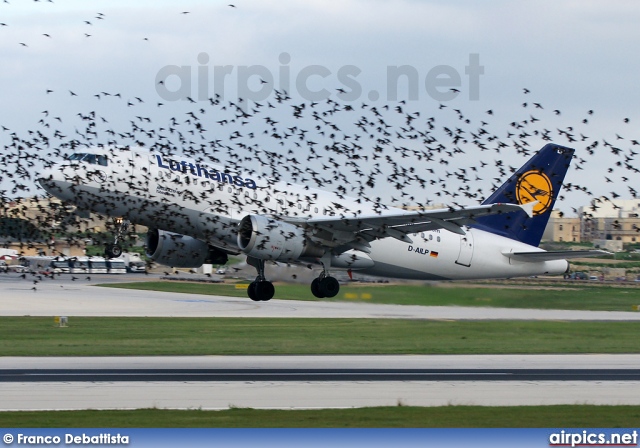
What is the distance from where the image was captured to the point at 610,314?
64500mm

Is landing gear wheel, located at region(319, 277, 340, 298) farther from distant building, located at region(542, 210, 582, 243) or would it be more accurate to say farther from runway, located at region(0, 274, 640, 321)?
distant building, located at region(542, 210, 582, 243)

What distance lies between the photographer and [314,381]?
3050cm

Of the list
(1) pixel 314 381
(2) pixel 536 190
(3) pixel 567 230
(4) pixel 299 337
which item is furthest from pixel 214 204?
(3) pixel 567 230

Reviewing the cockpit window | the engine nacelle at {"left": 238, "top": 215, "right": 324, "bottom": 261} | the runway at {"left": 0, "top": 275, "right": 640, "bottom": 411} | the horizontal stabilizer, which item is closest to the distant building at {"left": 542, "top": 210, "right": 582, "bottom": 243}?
the horizontal stabilizer

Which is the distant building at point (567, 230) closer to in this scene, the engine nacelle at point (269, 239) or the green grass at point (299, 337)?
the green grass at point (299, 337)

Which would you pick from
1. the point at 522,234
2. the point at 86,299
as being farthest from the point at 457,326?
the point at 86,299

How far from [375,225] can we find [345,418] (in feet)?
62.9

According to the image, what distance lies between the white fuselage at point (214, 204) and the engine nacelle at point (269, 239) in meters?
0.67

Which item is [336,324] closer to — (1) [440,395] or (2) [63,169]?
(2) [63,169]

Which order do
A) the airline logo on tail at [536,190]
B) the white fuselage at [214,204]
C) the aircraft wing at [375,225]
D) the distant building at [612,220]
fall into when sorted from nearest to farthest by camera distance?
1. the distant building at [612,220]
2. the white fuselage at [214,204]
3. the aircraft wing at [375,225]
4. the airline logo on tail at [536,190]

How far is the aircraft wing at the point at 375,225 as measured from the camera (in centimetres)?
3941

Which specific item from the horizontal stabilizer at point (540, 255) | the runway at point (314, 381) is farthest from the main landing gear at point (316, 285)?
the horizontal stabilizer at point (540, 255)

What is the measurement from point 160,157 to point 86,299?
35.8 metres

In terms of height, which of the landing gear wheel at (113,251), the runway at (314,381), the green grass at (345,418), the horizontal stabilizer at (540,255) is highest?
the landing gear wheel at (113,251)
